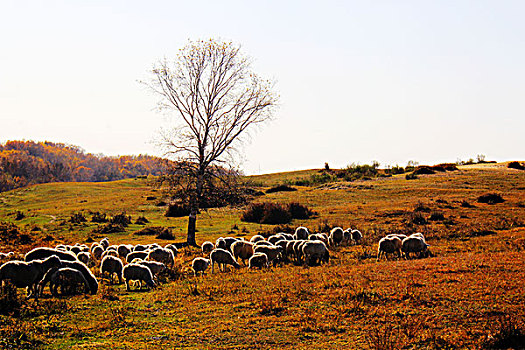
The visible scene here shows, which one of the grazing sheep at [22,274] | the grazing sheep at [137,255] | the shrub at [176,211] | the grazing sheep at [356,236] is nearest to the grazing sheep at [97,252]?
the grazing sheep at [137,255]

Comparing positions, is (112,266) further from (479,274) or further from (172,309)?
(479,274)

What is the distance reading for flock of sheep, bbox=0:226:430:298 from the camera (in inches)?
502

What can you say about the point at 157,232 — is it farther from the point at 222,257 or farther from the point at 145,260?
the point at 222,257

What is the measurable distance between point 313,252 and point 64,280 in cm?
1001

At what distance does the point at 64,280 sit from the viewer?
13.2 metres

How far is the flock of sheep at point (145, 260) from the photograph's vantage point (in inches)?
502

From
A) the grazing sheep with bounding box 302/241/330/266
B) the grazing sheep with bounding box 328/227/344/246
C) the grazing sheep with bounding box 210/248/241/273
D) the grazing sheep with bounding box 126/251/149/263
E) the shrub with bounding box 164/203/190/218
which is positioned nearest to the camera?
the grazing sheep with bounding box 210/248/241/273

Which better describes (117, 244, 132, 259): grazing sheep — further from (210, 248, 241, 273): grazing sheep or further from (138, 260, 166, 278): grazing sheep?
(210, 248, 241, 273): grazing sheep

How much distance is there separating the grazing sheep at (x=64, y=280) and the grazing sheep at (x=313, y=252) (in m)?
9.14

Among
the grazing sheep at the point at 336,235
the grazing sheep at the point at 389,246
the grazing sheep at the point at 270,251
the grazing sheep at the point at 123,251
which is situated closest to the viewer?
the grazing sheep at the point at 389,246

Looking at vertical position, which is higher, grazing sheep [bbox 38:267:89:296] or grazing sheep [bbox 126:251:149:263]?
grazing sheep [bbox 38:267:89:296]

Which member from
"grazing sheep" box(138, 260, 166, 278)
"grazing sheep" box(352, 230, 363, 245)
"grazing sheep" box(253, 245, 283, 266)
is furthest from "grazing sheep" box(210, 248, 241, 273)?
"grazing sheep" box(352, 230, 363, 245)

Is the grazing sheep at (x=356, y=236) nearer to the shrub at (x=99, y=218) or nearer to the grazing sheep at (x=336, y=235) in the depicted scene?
the grazing sheep at (x=336, y=235)

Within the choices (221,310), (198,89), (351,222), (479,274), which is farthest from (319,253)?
(198,89)
